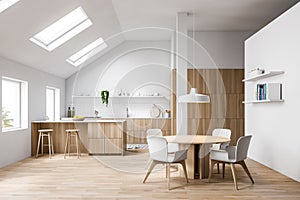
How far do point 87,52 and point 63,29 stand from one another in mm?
2555

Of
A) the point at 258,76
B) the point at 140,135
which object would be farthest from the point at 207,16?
the point at 140,135

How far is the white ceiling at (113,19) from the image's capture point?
5613 mm

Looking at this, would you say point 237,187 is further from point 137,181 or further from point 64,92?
point 64,92

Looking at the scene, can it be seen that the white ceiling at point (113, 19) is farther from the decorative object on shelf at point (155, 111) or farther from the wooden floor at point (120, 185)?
the wooden floor at point (120, 185)

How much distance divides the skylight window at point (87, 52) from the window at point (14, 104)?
7.26ft

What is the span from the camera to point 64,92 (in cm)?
1077

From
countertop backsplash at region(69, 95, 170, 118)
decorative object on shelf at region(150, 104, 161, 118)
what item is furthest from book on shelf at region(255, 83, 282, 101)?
countertop backsplash at region(69, 95, 170, 118)

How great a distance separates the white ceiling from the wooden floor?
237 cm

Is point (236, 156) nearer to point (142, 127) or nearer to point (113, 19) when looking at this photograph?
point (113, 19)

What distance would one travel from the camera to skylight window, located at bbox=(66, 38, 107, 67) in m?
9.66

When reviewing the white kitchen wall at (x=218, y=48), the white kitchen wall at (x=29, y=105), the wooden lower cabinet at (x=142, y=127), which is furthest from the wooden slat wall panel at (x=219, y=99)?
the white kitchen wall at (x=29, y=105)

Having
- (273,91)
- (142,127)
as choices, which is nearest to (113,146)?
(142,127)

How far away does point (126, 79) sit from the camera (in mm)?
10797

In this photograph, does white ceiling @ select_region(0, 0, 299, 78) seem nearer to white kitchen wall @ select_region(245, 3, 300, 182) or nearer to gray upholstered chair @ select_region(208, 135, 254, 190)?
white kitchen wall @ select_region(245, 3, 300, 182)
